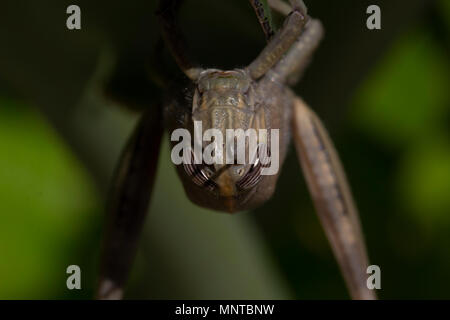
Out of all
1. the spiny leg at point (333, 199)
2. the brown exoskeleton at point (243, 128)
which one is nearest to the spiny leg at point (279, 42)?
the brown exoskeleton at point (243, 128)

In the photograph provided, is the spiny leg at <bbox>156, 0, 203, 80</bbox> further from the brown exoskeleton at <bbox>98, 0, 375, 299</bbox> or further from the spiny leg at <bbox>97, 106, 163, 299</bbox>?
the spiny leg at <bbox>97, 106, 163, 299</bbox>

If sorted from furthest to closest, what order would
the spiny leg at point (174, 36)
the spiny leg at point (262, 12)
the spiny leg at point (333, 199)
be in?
1. the spiny leg at point (333, 199)
2. the spiny leg at point (174, 36)
3. the spiny leg at point (262, 12)

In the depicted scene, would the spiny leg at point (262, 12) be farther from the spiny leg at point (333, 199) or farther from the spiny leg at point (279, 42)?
the spiny leg at point (333, 199)

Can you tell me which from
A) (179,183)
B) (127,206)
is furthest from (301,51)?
(127,206)

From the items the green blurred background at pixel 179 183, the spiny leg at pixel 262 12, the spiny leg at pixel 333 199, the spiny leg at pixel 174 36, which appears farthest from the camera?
the spiny leg at pixel 333 199

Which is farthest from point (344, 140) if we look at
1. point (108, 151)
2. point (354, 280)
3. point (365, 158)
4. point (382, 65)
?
point (108, 151)

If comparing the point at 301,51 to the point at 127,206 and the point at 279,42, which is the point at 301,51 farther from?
the point at 127,206

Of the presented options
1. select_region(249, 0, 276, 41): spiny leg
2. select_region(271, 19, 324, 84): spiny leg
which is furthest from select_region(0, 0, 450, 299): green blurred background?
select_region(249, 0, 276, 41): spiny leg
